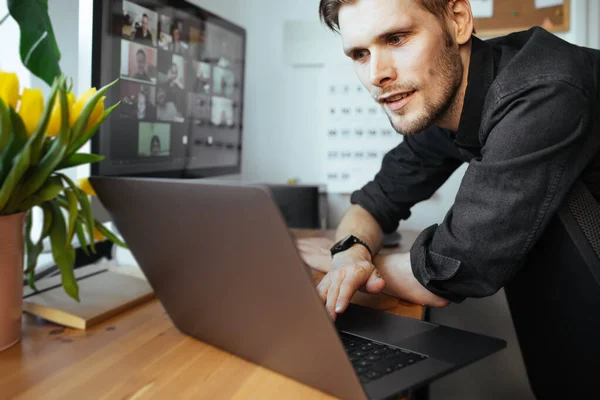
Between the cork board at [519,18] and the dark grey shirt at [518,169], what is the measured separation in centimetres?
66

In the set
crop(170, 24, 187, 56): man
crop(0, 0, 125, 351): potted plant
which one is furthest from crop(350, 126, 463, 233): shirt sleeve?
crop(0, 0, 125, 351): potted plant

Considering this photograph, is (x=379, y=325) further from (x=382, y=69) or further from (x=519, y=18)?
(x=519, y=18)

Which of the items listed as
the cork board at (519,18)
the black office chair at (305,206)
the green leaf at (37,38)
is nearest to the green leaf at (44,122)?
the green leaf at (37,38)

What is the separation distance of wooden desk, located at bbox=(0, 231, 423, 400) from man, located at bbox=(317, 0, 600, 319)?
6.3 inches

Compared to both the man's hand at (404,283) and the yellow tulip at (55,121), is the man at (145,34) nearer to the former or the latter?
the yellow tulip at (55,121)

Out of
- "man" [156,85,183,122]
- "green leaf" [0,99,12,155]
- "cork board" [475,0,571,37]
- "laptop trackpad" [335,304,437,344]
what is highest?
"cork board" [475,0,571,37]

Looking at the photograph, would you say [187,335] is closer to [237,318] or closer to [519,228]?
[237,318]

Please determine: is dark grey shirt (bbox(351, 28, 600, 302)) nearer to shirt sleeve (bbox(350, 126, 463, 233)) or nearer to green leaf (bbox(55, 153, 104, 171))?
shirt sleeve (bbox(350, 126, 463, 233))

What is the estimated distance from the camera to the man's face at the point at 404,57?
729 millimetres

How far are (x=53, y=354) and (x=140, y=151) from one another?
1.55ft

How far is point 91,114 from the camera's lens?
1.88 feet

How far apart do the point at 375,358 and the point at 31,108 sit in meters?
0.43

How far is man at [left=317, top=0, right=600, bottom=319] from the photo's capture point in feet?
1.99

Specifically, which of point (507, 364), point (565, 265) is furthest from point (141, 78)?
point (507, 364)
